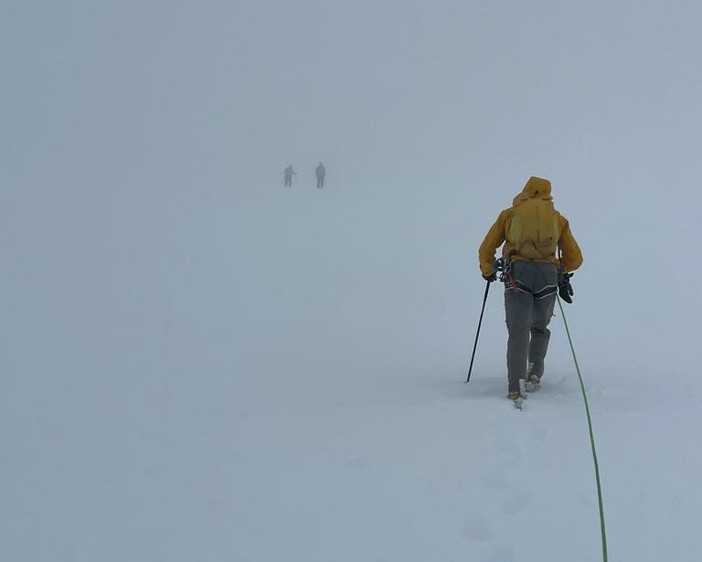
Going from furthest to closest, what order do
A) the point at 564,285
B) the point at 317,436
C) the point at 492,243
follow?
the point at 564,285 < the point at 492,243 < the point at 317,436

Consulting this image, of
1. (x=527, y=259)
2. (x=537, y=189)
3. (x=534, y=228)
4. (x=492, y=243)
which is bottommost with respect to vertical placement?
(x=527, y=259)

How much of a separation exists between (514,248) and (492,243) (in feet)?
0.71

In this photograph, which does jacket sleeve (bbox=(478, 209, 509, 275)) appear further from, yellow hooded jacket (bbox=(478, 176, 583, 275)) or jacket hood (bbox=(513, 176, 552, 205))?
jacket hood (bbox=(513, 176, 552, 205))

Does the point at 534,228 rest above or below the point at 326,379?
above

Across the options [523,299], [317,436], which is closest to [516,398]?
[523,299]

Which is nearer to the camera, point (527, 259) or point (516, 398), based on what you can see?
point (516, 398)

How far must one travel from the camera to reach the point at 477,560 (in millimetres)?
3219

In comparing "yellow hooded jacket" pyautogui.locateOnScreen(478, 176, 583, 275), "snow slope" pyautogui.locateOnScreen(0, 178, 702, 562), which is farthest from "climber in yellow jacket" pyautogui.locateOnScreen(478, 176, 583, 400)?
"snow slope" pyautogui.locateOnScreen(0, 178, 702, 562)

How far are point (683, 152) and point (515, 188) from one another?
24.2 meters

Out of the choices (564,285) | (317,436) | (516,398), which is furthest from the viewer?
(564,285)

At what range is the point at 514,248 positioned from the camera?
5.85 metres

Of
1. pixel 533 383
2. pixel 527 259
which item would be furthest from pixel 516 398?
pixel 527 259

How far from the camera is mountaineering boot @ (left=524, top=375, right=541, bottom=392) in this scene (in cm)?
595

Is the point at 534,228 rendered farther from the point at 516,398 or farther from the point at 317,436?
the point at 317,436
